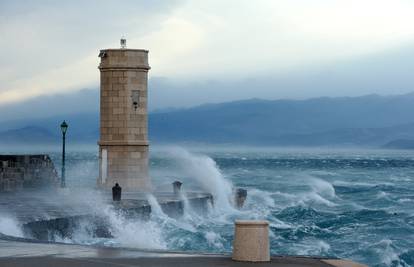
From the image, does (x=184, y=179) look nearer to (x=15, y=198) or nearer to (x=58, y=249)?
(x=15, y=198)

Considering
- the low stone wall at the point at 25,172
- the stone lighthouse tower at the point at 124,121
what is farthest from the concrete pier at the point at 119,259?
the stone lighthouse tower at the point at 124,121

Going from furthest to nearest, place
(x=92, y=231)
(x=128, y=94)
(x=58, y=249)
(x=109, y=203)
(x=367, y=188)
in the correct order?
(x=367, y=188) < (x=128, y=94) < (x=109, y=203) < (x=92, y=231) < (x=58, y=249)

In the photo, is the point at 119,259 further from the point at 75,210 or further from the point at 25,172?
the point at 25,172

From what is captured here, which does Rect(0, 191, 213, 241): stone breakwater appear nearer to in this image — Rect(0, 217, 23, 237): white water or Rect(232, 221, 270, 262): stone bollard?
Rect(0, 217, 23, 237): white water

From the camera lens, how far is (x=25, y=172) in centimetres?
3678

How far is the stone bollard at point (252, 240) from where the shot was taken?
13.4m

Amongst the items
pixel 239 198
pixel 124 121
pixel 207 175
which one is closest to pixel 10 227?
pixel 124 121

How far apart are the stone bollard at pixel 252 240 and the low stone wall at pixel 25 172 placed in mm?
22320

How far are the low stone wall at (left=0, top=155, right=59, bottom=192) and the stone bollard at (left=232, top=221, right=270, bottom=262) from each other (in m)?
22.3

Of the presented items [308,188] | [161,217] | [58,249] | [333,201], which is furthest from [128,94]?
[308,188]

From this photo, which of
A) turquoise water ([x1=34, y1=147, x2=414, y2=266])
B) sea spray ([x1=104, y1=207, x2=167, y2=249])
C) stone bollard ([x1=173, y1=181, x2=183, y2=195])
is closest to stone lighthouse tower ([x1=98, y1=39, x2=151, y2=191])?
stone bollard ([x1=173, y1=181, x2=183, y2=195])

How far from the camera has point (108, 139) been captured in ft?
122

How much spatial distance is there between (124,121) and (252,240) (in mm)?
23743

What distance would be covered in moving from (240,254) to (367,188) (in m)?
48.3
